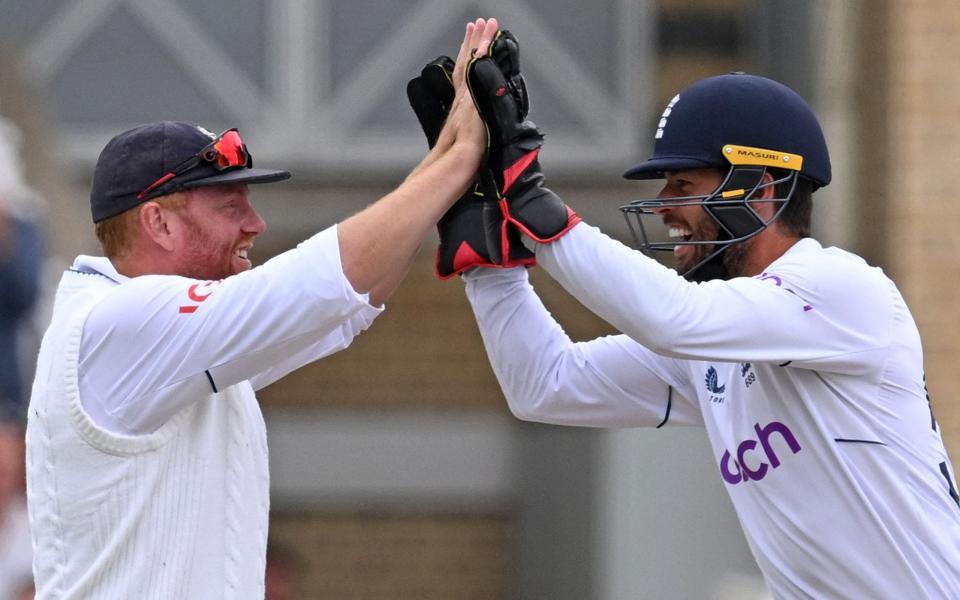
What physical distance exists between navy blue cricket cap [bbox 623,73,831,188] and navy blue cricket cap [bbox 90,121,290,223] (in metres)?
0.96

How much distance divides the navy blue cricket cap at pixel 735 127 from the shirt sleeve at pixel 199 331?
0.86m

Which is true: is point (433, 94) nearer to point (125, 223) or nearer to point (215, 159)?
point (215, 159)

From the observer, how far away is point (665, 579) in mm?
8836

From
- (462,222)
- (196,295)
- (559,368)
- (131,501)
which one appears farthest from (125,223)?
(559,368)

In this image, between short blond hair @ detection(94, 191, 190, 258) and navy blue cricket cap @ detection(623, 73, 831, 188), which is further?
navy blue cricket cap @ detection(623, 73, 831, 188)

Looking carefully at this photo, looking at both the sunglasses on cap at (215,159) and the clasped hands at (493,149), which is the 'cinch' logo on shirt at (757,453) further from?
the sunglasses on cap at (215,159)

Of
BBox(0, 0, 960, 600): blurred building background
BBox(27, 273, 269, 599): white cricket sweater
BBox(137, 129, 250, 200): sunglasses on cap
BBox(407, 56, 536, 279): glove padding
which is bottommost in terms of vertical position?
BBox(0, 0, 960, 600): blurred building background

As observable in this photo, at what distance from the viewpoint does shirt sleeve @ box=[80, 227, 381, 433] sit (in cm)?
362

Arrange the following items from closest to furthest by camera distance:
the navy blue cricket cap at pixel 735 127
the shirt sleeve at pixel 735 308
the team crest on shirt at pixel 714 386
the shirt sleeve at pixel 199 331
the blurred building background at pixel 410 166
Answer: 1. the shirt sleeve at pixel 199 331
2. the shirt sleeve at pixel 735 308
3. the navy blue cricket cap at pixel 735 127
4. the team crest on shirt at pixel 714 386
5. the blurred building background at pixel 410 166

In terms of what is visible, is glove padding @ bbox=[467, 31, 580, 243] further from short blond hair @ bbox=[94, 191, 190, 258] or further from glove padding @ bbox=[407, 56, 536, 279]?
short blond hair @ bbox=[94, 191, 190, 258]

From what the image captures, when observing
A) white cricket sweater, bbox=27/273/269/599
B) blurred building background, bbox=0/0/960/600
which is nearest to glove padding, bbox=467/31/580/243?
white cricket sweater, bbox=27/273/269/599

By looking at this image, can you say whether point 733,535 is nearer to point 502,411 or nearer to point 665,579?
point 665,579

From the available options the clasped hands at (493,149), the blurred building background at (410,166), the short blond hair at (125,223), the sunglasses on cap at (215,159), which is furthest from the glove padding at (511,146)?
the blurred building background at (410,166)

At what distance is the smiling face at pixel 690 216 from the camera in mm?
4086
